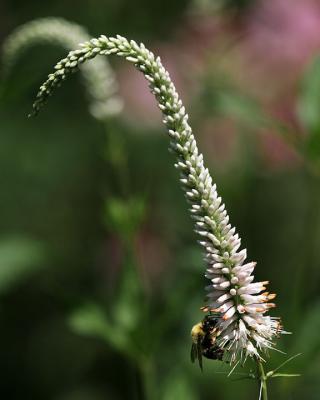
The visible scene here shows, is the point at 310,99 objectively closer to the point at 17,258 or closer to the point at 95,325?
the point at 95,325

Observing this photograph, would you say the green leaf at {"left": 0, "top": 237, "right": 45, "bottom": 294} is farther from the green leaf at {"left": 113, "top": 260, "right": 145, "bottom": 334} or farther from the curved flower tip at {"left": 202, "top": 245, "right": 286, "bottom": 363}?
the curved flower tip at {"left": 202, "top": 245, "right": 286, "bottom": 363}

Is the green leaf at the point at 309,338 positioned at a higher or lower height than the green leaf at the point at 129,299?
lower

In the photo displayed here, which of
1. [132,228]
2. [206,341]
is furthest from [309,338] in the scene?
[206,341]

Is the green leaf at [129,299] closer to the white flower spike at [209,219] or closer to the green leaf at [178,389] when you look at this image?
the green leaf at [178,389]

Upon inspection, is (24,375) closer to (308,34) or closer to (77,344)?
(77,344)

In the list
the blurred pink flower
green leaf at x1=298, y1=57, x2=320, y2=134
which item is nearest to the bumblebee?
green leaf at x1=298, y1=57, x2=320, y2=134

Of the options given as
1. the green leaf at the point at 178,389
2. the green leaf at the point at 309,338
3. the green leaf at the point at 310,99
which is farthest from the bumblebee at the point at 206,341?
the green leaf at the point at 310,99
